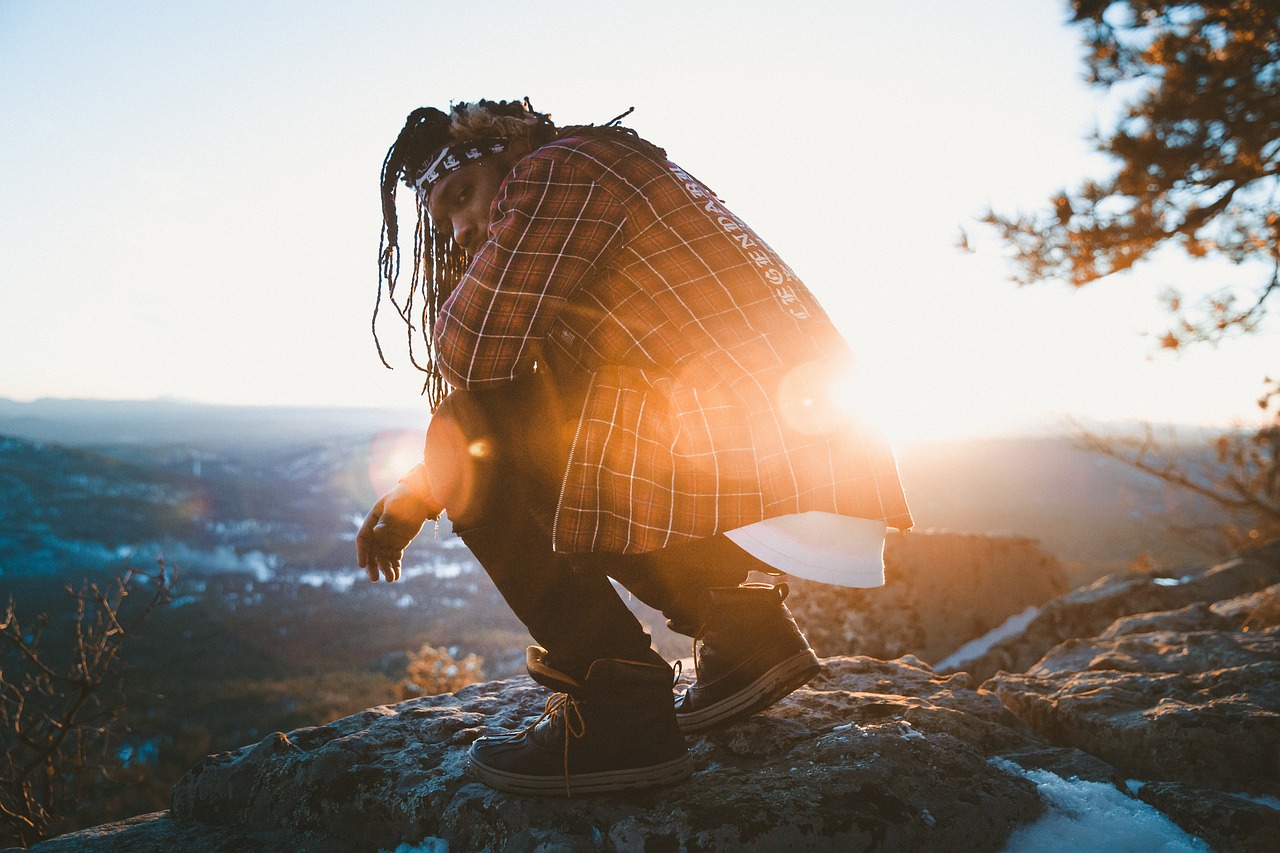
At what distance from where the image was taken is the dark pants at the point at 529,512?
137 centimetres

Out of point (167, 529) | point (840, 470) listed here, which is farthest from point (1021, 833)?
point (167, 529)

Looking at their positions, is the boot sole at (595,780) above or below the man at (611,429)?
below

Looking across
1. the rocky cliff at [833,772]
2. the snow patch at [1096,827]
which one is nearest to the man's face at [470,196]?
the rocky cliff at [833,772]

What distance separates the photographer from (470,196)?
1663 mm

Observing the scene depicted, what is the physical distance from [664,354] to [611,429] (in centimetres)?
21

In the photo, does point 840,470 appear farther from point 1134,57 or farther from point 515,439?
point 1134,57

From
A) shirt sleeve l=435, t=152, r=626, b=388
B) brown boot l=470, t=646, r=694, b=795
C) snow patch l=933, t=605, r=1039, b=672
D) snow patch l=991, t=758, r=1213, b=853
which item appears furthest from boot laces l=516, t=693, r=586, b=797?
snow patch l=933, t=605, r=1039, b=672

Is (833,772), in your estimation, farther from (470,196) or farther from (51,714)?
(51,714)

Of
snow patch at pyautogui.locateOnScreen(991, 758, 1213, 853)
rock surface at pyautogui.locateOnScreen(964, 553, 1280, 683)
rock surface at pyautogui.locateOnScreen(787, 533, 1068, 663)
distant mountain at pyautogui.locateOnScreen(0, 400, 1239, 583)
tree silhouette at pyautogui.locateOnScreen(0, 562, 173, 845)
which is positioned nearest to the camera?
snow patch at pyautogui.locateOnScreen(991, 758, 1213, 853)

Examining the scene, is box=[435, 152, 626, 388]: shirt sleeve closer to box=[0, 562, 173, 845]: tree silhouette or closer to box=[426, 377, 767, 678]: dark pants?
box=[426, 377, 767, 678]: dark pants

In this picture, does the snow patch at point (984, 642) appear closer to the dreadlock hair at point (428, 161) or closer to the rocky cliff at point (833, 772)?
the rocky cliff at point (833, 772)

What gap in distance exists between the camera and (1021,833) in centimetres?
135

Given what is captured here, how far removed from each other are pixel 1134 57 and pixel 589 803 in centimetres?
535

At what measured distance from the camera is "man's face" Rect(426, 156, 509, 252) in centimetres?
164
